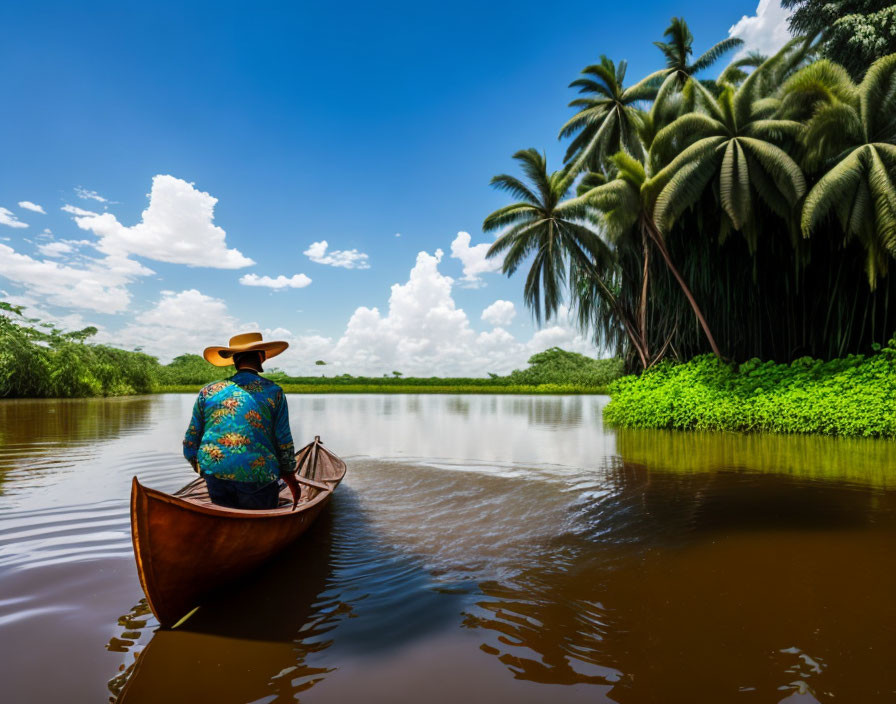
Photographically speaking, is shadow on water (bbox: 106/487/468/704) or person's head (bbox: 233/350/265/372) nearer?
shadow on water (bbox: 106/487/468/704)

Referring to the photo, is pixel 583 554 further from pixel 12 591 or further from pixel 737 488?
pixel 12 591

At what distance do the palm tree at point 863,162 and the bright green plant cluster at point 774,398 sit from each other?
2.44 meters

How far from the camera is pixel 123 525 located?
459cm

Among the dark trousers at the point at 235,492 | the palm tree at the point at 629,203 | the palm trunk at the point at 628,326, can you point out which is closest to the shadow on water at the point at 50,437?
the dark trousers at the point at 235,492

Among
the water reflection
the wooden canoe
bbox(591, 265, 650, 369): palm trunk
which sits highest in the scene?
bbox(591, 265, 650, 369): palm trunk

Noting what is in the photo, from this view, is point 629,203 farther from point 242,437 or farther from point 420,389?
point 420,389

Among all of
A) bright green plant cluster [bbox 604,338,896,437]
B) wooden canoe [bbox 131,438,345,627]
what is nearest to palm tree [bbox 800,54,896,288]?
bright green plant cluster [bbox 604,338,896,437]

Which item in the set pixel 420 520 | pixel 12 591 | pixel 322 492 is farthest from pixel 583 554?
pixel 12 591

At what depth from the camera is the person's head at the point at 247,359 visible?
360 centimetres

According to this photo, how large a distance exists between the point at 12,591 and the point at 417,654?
9.34 ft

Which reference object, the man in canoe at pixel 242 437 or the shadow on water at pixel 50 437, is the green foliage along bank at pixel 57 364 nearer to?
the shadow on water at pixel 50 437

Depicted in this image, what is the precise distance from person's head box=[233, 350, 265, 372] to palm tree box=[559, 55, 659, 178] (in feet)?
59.4

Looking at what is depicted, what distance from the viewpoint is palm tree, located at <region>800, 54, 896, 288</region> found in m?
11.3

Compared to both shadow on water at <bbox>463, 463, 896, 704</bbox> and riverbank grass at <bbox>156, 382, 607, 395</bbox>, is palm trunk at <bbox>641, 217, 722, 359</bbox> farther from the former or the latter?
riverbank grass at <bbox>156, 382, 607, 395</bbox>
